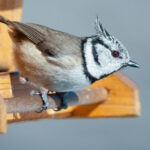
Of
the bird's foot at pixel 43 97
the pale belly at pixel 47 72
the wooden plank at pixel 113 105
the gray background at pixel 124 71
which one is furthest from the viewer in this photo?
the gray background at pixel 124 71

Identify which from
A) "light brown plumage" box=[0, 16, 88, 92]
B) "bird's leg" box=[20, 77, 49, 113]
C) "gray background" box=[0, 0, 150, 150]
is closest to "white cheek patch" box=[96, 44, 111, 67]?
"light brown plumage" box=[0, 16, 88, 92]

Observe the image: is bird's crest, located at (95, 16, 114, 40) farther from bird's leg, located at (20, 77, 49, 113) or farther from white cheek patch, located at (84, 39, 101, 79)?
bird's leg, located at (20, 77, 49, 113)

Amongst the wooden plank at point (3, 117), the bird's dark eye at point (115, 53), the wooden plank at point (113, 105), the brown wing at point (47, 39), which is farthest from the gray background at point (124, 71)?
the wooden plank at point (3, 117)

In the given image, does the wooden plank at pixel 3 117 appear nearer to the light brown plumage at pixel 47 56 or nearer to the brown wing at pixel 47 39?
the light brown plumage at pixel 47 56

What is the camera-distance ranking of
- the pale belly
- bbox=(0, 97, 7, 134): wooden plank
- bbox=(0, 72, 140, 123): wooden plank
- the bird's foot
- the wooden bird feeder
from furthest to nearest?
bbox=(0, 72, 140, 123): wooden plank, the wooden bird feeder, the pale belly, the bird's foot, bbox=(0, 97, 7, 134): wooden plank

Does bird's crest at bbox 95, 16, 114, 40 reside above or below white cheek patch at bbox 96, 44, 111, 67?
above

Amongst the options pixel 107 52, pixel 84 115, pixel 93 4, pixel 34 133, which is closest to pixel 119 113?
pixel 84 115

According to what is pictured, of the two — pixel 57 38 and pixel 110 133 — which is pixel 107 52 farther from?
pixel 110 133

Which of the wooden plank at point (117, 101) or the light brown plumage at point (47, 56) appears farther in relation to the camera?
the wooden plank at point (117, 101)
